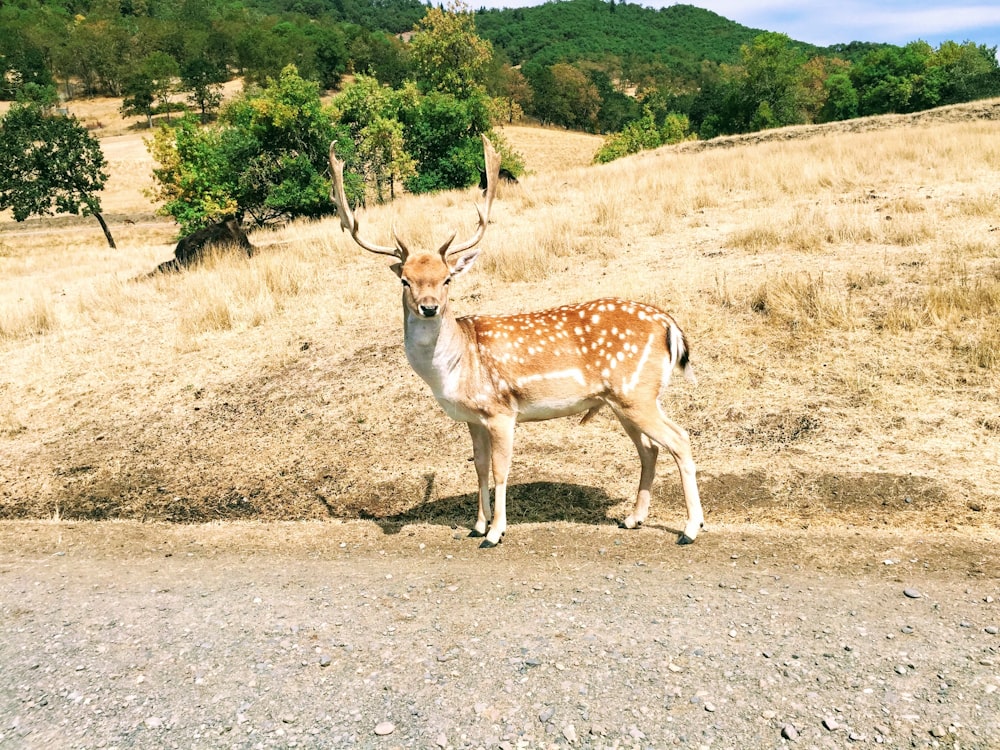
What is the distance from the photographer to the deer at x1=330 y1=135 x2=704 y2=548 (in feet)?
18.9

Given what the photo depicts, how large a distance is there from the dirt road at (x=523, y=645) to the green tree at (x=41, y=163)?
34.5m

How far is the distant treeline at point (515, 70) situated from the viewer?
64438mm

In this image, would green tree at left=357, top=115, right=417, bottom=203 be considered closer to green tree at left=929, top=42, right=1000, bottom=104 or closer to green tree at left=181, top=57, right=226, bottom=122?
green tree at left=929, top=42, right=1000, bottom=104

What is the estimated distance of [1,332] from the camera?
13438mm

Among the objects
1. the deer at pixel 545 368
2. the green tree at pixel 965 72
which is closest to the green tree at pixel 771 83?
the green tree at pixel 965 72

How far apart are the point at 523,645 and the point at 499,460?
5.97 feet

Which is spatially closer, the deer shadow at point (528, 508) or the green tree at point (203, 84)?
the deer shadow at point (528, 508)

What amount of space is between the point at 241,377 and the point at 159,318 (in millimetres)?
3872

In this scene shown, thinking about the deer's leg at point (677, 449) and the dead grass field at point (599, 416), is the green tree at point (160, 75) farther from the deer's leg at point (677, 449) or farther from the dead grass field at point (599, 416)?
Result: the deer's leg at point (677, 449)

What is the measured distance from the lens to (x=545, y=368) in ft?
19.4

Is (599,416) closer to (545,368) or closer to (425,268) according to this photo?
(545,368)

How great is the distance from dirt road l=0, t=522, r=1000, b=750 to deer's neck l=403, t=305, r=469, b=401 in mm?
1388

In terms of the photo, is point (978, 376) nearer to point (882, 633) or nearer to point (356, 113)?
point (882, 633)

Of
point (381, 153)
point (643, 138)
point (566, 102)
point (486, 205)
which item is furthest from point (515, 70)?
point (486, 205)
